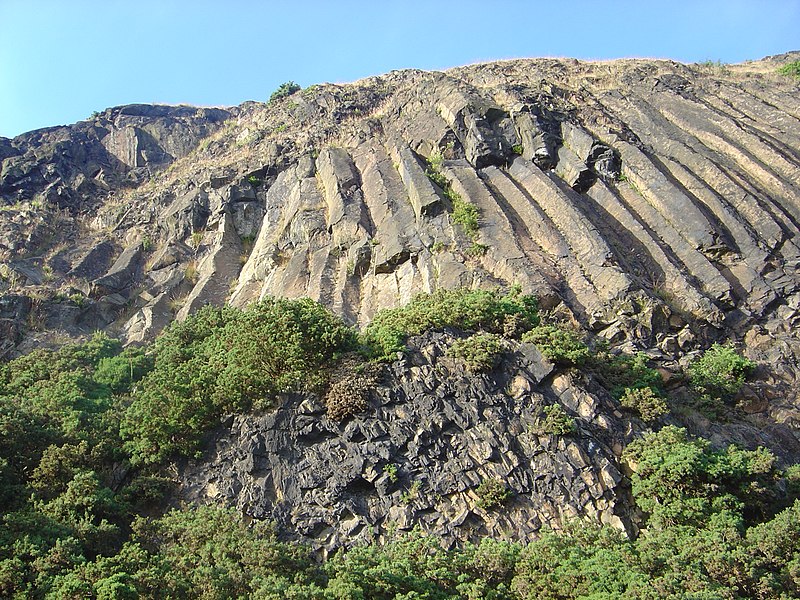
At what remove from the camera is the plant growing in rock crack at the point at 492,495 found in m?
13.0

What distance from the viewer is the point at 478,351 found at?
15.1m

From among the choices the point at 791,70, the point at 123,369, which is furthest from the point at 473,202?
the point at 791,70

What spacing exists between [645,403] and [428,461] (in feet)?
15.4

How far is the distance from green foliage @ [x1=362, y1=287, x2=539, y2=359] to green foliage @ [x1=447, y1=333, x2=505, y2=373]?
752 millimetres

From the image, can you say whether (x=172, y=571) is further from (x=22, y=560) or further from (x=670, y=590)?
(x=670, y=590)

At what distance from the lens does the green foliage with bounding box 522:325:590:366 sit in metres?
15.2

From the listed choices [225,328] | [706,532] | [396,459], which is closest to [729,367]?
[706,532]

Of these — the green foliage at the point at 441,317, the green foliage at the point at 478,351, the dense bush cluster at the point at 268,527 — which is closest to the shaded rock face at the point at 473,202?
the green foliage at the point at 441,317

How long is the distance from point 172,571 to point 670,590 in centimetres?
738

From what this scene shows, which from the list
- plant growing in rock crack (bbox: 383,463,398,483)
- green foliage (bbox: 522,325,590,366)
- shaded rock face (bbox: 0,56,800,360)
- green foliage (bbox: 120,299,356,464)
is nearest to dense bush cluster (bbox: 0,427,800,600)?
plant growing in rock crack (bbox: 383,463,398,483)

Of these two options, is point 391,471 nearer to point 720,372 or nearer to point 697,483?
point 697,483

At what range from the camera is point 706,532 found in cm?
1201

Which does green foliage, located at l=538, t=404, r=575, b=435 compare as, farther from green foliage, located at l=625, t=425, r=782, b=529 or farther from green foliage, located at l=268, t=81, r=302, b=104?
green foliage, located at l=268, t=81, r=302, b=104

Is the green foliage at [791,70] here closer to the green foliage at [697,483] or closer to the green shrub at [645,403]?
the green shrub at [645,403]
